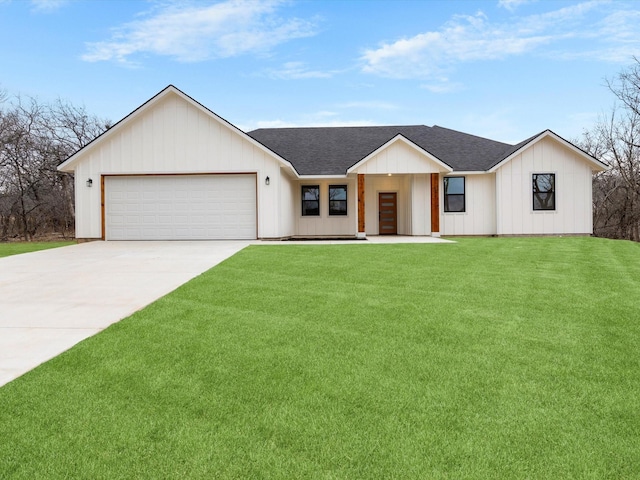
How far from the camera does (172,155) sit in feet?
51.4

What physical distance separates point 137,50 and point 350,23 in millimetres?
12342

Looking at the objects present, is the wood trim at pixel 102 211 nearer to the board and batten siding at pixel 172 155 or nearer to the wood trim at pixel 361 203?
the board and batten siding at pixel 172 155

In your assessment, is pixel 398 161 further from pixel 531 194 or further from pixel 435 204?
pixel 531 194

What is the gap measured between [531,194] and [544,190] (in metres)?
0.59

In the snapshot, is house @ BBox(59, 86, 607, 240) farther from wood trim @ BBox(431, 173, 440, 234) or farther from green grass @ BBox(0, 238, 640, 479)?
green grass @ BBox(0, 238, 640, 479)

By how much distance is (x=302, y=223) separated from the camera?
20094 mm

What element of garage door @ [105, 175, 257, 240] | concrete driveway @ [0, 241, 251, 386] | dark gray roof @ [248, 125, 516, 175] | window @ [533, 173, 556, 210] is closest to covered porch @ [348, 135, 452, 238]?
dark gray roof @ [248, 125, 516, 175]

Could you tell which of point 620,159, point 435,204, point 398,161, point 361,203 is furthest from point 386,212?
point 620,159

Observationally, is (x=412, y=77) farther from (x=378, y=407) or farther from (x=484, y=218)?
(x=378, y=407)

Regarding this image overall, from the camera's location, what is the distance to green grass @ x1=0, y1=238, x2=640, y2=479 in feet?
6.86

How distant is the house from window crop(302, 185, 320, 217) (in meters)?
0.05

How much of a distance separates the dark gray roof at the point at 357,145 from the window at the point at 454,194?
602 mm

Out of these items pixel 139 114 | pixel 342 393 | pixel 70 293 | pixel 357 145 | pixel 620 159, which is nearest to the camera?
pixel 342 393

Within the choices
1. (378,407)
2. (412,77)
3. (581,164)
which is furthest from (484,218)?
(378,407)
